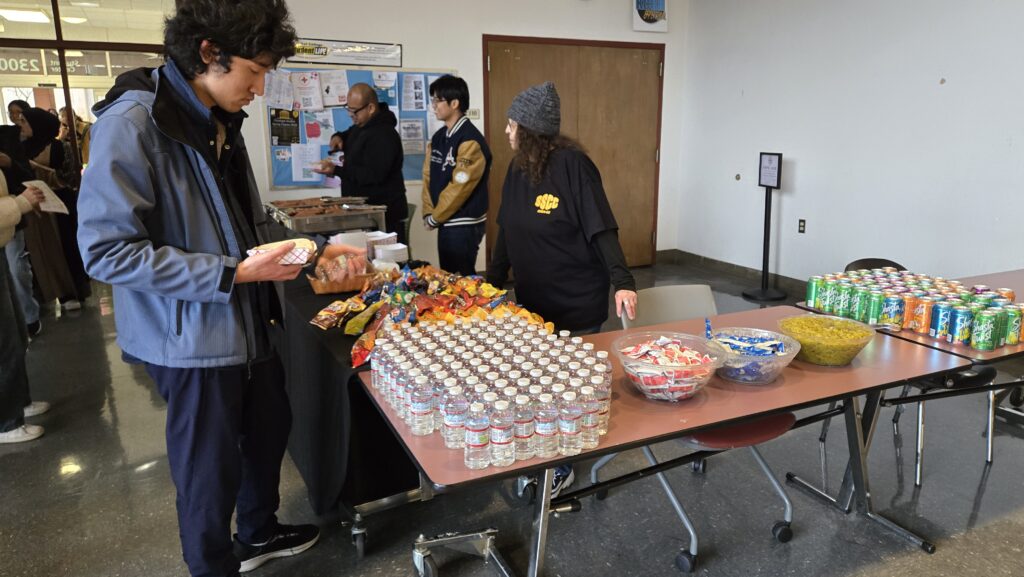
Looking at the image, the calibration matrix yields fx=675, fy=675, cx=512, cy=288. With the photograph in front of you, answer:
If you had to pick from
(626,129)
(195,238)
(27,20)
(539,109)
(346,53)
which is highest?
(27,20)

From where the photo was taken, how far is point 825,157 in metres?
5.49

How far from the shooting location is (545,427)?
1443 millimetres

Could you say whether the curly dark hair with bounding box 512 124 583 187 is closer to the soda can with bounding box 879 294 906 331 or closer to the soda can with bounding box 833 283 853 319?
the soda can with bounding box 833 283 853 319

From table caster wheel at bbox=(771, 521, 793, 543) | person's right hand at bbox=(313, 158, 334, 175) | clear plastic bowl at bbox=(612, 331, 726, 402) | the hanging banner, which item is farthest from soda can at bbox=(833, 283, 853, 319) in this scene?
the hanging banner

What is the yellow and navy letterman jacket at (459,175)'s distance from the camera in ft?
13.3

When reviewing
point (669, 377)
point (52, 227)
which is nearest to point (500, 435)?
point (669, 377)

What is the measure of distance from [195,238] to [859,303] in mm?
2186

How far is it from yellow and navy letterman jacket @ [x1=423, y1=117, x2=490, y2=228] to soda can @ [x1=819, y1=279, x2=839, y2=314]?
2.17m

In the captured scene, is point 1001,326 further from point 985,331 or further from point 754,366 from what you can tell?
point 754,366

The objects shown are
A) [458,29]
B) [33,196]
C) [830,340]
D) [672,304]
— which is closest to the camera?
[830,340]

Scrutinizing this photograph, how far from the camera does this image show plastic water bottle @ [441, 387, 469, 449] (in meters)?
1.46

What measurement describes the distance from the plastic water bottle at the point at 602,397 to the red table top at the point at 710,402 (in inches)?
1.1

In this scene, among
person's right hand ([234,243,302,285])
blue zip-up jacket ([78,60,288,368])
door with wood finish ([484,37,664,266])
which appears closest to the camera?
blue zip-up jacket ([78,60,288,368])

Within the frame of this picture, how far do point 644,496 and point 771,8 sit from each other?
4.80 meters
